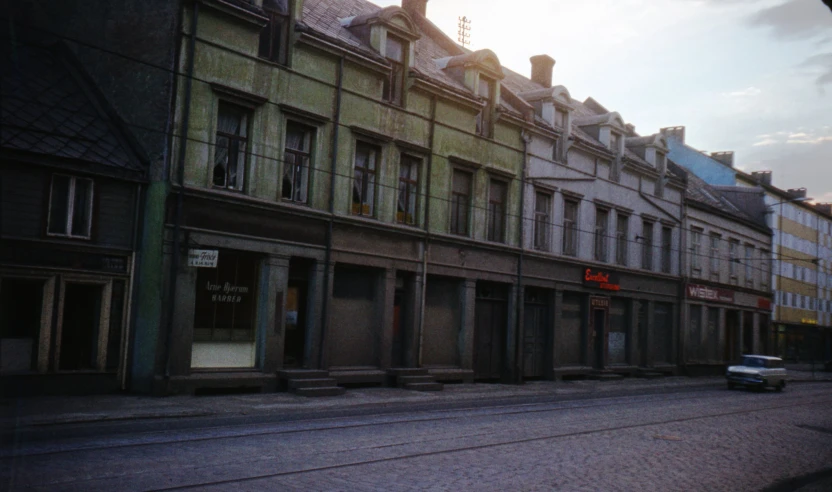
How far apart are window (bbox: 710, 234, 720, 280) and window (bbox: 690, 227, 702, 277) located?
167 cm

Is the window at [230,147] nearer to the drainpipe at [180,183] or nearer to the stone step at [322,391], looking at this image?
the drainpipe at [180,183]

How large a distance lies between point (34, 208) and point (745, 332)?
42438 millimetres

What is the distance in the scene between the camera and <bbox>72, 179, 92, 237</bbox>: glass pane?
1753 centimetres

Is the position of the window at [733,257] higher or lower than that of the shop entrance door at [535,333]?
higher

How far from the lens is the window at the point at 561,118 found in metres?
31.9

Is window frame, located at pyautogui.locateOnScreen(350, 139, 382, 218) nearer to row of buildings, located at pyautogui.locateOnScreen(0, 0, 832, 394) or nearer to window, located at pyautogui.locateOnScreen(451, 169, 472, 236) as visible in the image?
row of buildings, located at pyautogui.locateOnScreen(0, 0, 832, 394)

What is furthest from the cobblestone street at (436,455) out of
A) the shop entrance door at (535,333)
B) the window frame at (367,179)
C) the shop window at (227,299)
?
the shop entrance door at (535,333)

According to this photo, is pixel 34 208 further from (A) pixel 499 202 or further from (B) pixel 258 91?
(A) pixel 499 202

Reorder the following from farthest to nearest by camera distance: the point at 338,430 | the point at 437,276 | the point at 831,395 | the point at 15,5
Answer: the point at 831,395
the point at 437,276
the point at 15,5
the point at 338,430

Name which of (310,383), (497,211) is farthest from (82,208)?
(497,211)

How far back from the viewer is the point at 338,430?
13.7m

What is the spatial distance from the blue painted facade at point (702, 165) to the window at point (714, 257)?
38.6 feet

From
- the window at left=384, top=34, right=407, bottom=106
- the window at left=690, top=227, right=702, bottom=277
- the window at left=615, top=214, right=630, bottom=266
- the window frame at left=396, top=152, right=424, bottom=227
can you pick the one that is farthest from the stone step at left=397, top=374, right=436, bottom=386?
the window at left=690, top=227, right=702, bottom=277

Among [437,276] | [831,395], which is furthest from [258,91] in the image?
[831,395]
